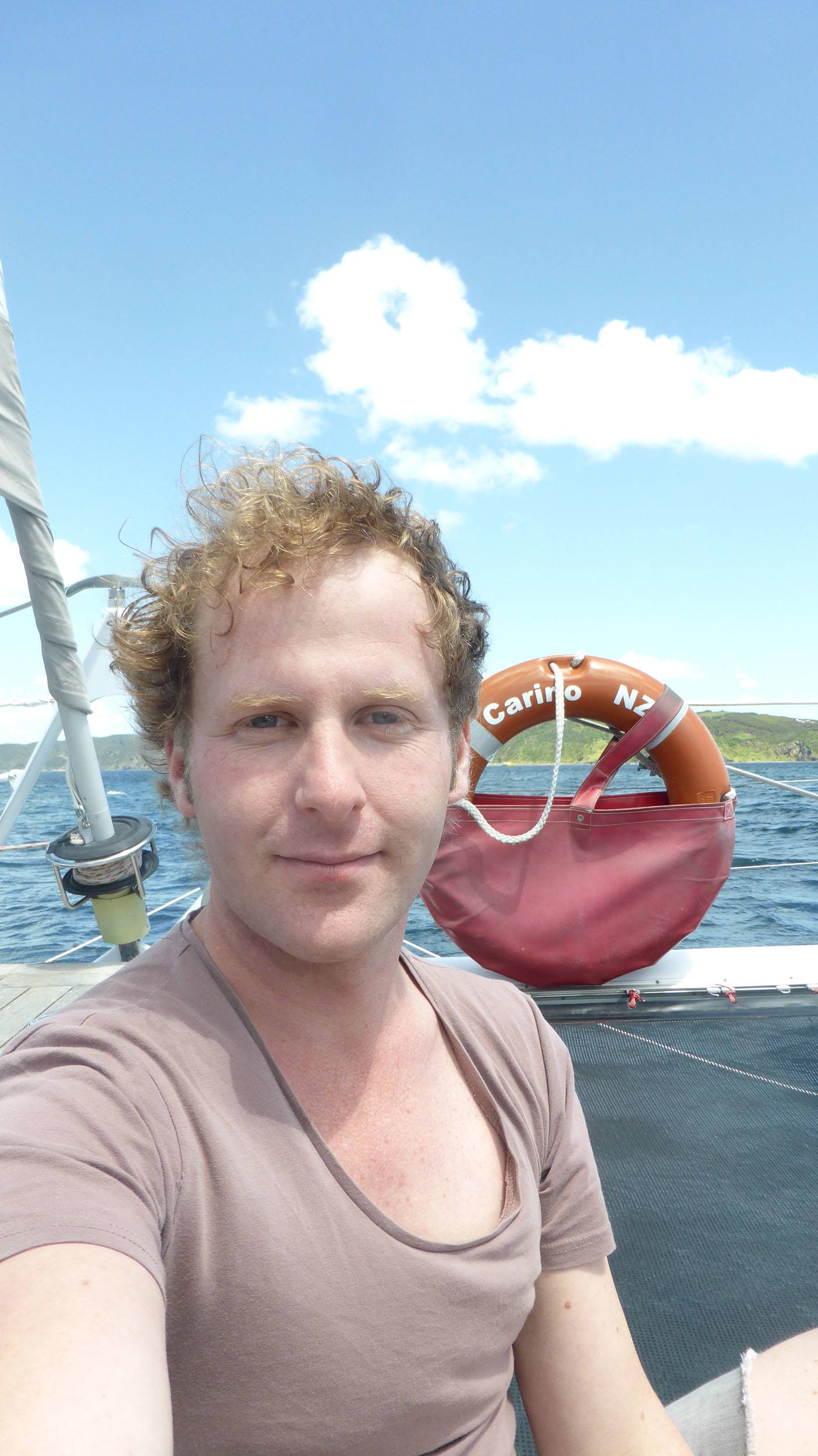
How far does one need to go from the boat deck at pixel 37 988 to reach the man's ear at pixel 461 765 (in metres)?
2.17

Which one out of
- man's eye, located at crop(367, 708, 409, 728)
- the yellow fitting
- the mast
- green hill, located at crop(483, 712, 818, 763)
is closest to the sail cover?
the mast

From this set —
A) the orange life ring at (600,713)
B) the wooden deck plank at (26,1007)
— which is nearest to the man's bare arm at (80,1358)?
the orange life ring at (600,713)

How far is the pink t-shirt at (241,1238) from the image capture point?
0.61m

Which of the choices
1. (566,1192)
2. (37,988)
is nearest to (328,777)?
(566,1192)

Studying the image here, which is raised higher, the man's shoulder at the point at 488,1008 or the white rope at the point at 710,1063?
the man's shoulder at the point at 488,1008

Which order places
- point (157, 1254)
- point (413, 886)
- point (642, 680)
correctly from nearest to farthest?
1. point (157, 1254)
2. point (413, 886)
3. point (642, 680)

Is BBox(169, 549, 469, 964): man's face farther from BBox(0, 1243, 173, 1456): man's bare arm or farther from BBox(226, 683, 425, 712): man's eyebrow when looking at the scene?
BBox(0, 1243, 173, 1456): man's bare arm

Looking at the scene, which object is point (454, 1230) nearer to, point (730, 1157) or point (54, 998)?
point (730, 1157)

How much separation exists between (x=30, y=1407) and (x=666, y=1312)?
4.18 ft

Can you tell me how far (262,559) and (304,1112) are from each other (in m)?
0.52

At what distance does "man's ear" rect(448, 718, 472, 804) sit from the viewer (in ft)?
3.44

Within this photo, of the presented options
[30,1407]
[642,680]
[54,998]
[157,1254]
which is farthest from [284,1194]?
[54,998]

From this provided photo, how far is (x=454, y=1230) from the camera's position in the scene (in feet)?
2.65

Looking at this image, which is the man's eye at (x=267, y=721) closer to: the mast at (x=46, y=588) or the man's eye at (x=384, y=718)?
the man's eye at (x=384, y=718)
